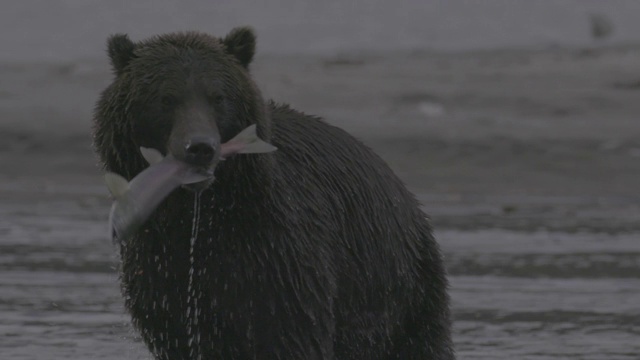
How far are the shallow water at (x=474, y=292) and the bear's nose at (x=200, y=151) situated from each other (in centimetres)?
206

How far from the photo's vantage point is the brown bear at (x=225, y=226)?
17.7 ft

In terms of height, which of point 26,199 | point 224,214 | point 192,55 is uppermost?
point 192,55

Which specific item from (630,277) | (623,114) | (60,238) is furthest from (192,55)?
(623,114)

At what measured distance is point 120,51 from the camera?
560 centimetres

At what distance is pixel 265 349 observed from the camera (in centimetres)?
556

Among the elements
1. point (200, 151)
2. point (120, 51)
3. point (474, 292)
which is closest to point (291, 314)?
point (200, 151)

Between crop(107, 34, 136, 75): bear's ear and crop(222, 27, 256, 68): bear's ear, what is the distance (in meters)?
0.33

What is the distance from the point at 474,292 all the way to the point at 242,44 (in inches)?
151

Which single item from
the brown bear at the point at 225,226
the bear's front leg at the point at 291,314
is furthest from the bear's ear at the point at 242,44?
the bear's front leg at the point at 291,314

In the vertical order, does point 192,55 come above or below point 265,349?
above

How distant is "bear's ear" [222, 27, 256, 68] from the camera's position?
568 cm

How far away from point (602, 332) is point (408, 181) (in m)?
6.89

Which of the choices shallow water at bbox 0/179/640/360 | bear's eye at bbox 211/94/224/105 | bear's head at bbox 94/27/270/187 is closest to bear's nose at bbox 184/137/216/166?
bear's head at bbox 94/27/270/187

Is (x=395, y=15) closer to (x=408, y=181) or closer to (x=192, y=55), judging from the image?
(x=408, y=181)
